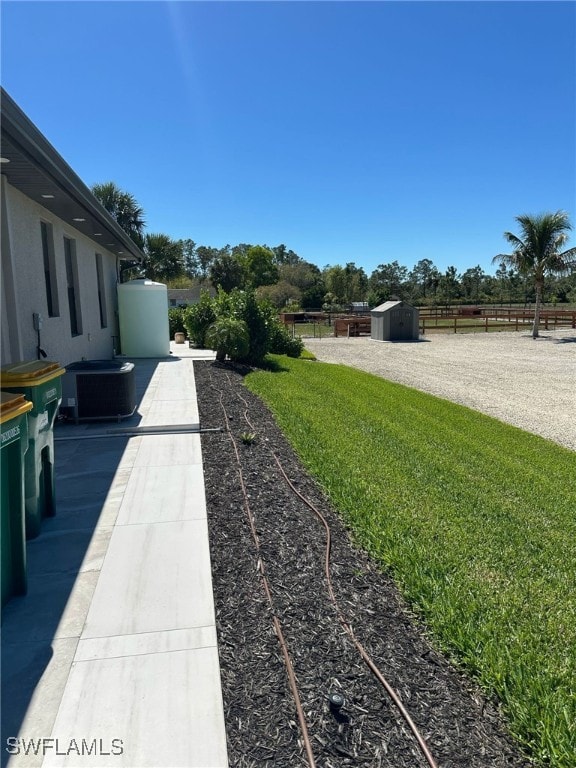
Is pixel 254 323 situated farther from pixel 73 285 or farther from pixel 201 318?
pixel 73 285

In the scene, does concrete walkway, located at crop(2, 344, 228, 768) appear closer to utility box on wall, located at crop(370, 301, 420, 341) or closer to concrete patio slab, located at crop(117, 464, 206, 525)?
concrete patio slab, located at crop(117, 464, 206, 525)

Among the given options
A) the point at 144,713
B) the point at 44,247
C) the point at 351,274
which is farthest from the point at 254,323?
the point at 351,274

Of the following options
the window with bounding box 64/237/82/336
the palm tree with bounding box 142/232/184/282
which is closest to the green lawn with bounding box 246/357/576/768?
the window with bounding box 64/237/82/336

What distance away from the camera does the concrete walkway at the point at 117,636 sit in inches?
79.0

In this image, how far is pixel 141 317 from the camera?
46.2ft

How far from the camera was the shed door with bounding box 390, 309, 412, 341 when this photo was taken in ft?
85.9

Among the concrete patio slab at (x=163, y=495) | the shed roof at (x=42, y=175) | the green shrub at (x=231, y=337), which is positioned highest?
the shed roof at (x=42, y=175)

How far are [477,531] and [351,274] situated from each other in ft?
185

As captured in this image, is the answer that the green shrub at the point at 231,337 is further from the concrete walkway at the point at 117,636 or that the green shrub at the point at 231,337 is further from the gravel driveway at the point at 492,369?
the concrete walkway at the point at 117,636

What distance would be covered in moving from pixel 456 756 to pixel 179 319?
1954 cm

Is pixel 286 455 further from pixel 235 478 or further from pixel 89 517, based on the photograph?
pixel 89 517

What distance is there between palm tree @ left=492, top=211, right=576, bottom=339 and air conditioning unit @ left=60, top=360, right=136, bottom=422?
80.4 feet

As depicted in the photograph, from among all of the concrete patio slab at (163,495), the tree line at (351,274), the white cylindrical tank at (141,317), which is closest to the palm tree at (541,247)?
the tree line at (351,274)

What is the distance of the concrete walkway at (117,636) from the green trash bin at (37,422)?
0.26 m
